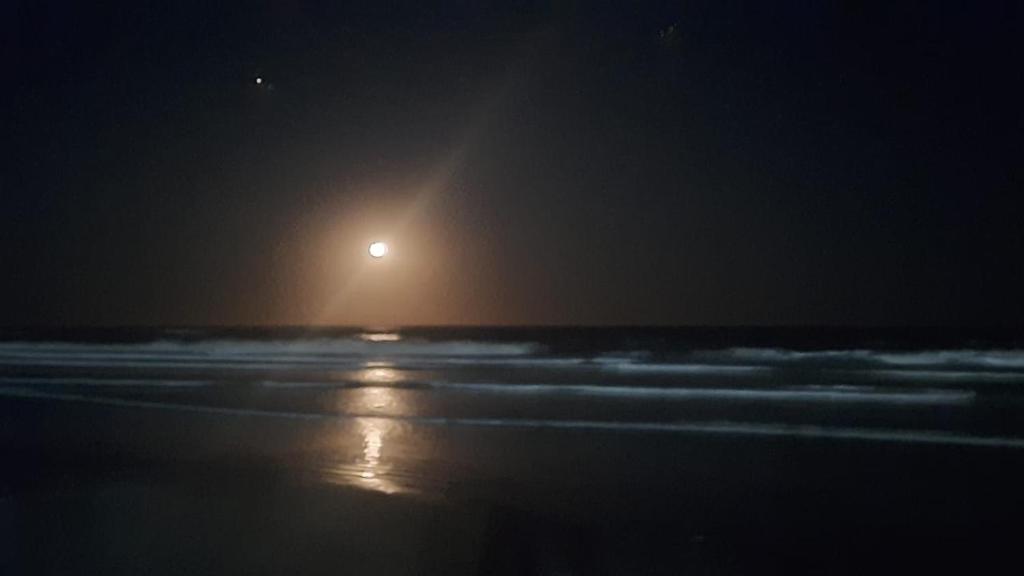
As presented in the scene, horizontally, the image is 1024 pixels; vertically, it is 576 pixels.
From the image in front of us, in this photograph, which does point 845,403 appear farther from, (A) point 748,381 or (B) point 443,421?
(B) point 443,421

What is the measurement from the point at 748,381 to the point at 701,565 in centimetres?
880

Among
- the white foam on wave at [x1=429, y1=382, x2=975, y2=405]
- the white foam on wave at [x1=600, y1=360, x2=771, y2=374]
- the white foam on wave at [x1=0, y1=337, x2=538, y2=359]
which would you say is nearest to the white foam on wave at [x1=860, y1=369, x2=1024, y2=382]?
the white foam on wave at [x1=429, y1=382, x2=975, y2=405]

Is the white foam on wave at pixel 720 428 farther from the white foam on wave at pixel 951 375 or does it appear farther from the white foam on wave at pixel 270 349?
the white foam on wave at pixel 270 349

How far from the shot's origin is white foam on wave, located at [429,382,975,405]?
38.3 ft

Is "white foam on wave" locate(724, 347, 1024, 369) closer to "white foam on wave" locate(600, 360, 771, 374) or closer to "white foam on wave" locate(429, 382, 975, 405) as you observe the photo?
"white foam on wave" locate(600, 360, 771, 374)

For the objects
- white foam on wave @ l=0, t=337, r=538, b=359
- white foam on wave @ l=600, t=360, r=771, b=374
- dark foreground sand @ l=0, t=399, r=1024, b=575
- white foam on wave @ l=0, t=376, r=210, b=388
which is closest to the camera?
dark foreground sand @ l=0, t=399, r=1024, b=575

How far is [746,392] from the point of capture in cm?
1244

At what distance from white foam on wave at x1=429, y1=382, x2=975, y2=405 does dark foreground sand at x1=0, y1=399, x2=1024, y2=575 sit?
114 inches

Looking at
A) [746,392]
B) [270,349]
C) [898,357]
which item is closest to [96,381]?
[270,349]

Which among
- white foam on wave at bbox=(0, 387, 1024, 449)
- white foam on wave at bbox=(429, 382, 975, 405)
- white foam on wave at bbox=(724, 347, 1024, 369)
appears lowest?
white foam on wave at bbox=(0, 387, 1024, 449)

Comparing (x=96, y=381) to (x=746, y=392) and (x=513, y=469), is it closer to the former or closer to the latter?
(x=746, y=392)

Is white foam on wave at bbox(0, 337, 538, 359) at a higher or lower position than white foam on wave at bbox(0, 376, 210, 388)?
higher

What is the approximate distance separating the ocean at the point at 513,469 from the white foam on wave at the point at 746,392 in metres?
0.07

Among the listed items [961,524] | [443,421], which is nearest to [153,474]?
[443,421]
